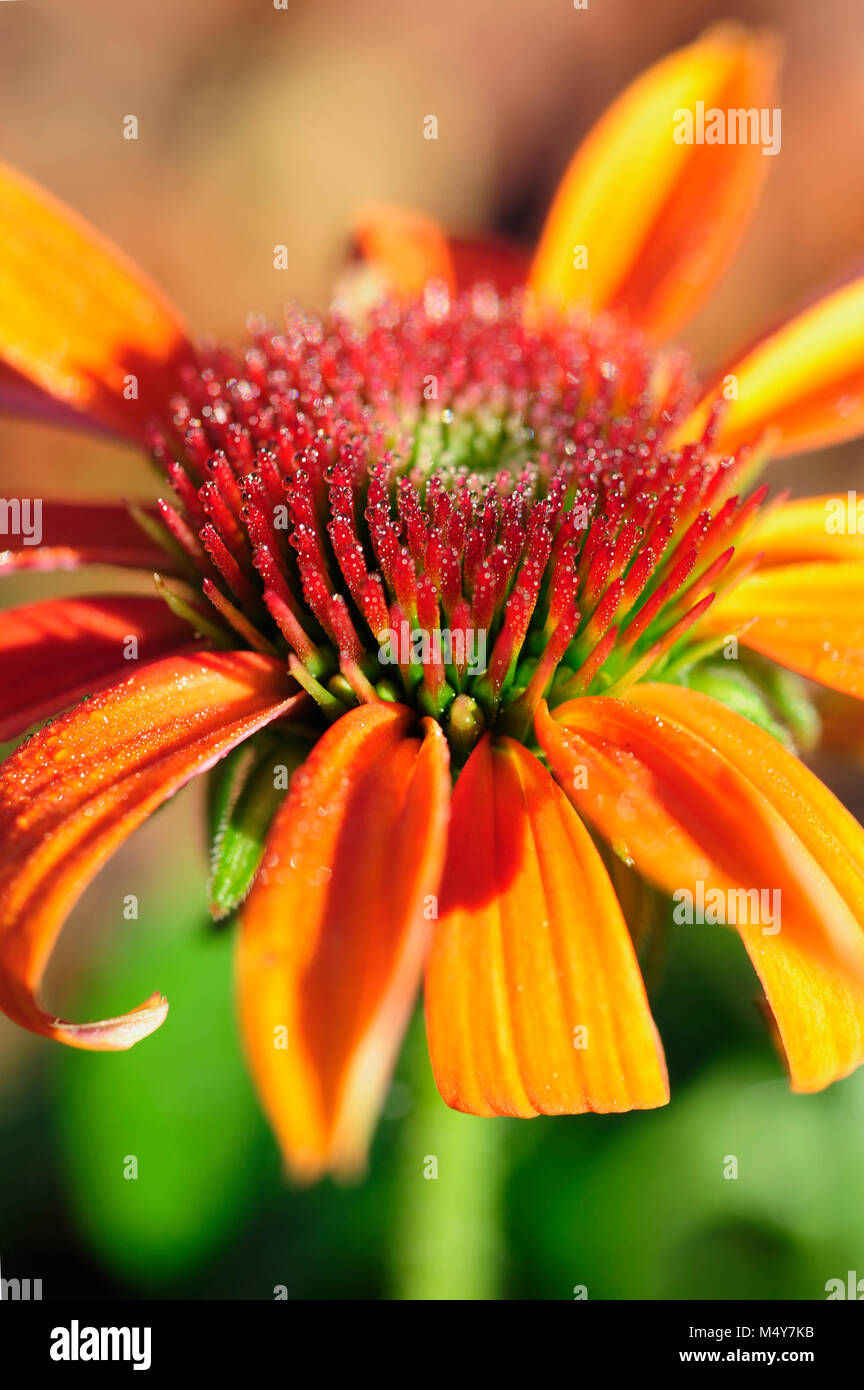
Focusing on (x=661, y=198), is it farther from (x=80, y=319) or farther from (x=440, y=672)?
(x=440, y=672)

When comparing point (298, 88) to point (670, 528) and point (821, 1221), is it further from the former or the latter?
point (821, 1221)

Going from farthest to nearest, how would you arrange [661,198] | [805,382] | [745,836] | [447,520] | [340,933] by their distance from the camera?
[661,198] < [805,382] < [447,520] < [745,836] < [340,933]

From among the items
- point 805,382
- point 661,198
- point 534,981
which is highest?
point 661,198

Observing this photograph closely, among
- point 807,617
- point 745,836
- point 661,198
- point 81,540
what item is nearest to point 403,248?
point 661,198

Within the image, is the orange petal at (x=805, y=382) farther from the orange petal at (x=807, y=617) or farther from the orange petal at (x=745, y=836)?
the orange petal at (x=745, y=836)

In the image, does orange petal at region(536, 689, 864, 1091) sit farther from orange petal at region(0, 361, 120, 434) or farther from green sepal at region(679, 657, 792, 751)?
orange petal at region(0, 361, 120, 434)

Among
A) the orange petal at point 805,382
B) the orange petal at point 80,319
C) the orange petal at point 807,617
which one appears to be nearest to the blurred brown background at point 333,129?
the orange petal at point 80,319

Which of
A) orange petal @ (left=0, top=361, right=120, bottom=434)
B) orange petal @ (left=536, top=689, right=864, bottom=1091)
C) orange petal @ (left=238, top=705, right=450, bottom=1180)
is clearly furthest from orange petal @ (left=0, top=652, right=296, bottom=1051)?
orange petal @ (left=0, top=361, right=120, bottom=434)
